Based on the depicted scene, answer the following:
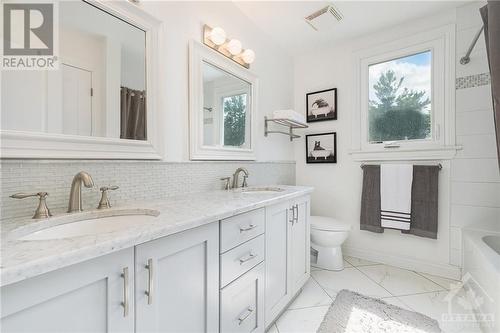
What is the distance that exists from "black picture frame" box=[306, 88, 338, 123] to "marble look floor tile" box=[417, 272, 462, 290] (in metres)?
1.70

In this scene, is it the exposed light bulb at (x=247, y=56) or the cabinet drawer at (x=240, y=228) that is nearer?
the cabinet drawer at (x=240, y=228)

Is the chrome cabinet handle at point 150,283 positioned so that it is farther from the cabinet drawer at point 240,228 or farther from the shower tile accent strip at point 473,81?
the shower tile accent strip at point 473,81

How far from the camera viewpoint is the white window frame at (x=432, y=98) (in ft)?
6.55

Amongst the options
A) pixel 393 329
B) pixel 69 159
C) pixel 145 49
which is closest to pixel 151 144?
pixel 69 159

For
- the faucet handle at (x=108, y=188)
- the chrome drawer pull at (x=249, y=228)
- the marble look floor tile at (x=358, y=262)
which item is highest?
the faucet handle at (x=108, y=188)

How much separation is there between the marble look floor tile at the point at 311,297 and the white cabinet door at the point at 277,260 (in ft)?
0.48

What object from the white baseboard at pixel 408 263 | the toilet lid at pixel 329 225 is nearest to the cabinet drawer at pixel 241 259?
the toilet lid at pixel 329 225

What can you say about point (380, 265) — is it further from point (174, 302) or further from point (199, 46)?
point (199, 46)

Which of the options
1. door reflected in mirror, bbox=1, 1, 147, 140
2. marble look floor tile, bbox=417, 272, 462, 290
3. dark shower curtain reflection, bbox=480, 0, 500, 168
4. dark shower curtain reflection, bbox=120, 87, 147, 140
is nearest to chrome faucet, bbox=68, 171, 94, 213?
door reflected in mirror, bbox=1, 1, 147, 140

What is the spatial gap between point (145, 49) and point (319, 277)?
213 cm

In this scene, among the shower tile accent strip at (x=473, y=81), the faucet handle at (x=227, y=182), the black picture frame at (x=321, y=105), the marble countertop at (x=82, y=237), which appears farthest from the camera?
the black picture frame at (x=321, y=105)

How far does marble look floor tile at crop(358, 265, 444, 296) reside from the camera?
5.99 ft

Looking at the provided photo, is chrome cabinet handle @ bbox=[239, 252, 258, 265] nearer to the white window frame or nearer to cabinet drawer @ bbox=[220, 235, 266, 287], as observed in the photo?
cabinet drawer @ bbox=[220, 235, 266, 287]

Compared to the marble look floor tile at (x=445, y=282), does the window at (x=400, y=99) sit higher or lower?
higher
